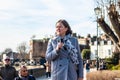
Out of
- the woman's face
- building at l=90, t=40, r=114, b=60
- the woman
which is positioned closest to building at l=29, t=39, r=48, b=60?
building at l=90, t=40, r=114, b=60

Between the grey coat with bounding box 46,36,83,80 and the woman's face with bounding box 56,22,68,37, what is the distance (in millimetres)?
120

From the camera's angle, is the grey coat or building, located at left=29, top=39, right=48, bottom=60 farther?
building, located at left=29, top=39, right=48, bottom=60

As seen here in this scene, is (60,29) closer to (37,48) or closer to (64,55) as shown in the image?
(64,55)

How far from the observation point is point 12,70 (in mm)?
12109

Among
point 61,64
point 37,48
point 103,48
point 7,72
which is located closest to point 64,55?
point 61,64

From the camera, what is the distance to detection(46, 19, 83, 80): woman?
23.3 feet

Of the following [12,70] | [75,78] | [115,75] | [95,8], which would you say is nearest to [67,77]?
[75,78]

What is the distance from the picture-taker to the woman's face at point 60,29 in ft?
23.2

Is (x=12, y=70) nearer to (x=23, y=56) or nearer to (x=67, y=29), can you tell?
(x=67, y=29)

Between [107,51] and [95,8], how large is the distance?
8194cm

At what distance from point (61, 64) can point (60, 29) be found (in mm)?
515

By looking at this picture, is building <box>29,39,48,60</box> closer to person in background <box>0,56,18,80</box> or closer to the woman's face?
person in background <box>0,56,18,80</box>

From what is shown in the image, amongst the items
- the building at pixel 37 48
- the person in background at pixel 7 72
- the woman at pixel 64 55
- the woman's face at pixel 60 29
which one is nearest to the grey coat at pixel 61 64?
the woman at pixel 64 55

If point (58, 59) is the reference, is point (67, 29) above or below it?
above
